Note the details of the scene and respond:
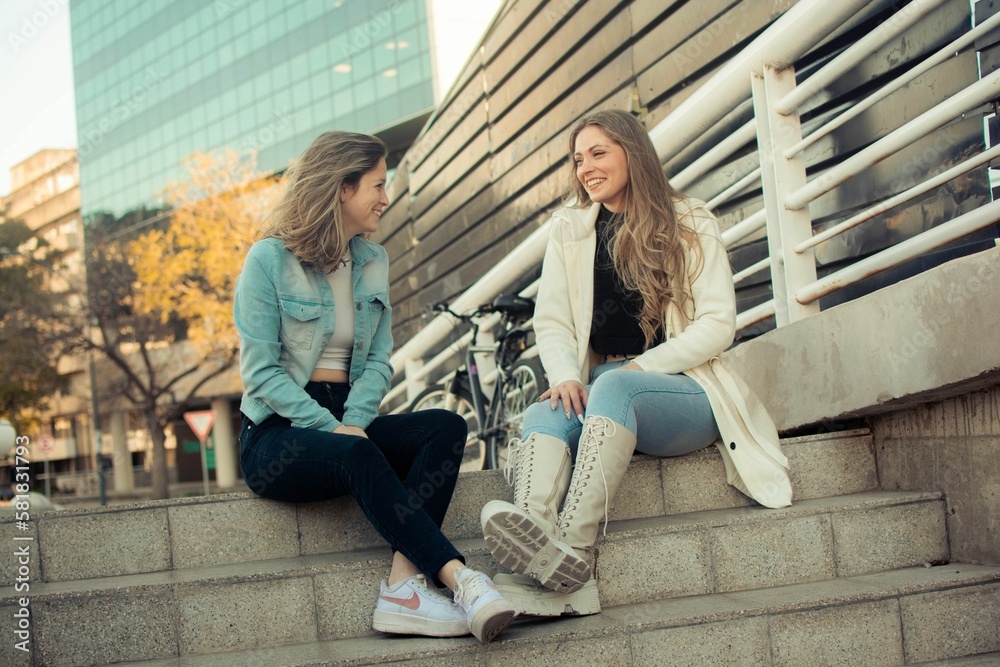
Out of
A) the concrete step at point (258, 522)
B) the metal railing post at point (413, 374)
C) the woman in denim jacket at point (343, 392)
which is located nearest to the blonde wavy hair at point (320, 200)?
the woman in denim jacket at point (343, 392)

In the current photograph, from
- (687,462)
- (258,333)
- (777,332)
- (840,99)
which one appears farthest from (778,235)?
(258,333)

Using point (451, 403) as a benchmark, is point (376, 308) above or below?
above

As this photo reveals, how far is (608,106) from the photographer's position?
5.06 m

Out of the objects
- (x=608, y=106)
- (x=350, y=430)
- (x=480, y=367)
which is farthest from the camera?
(x=480, y=367)

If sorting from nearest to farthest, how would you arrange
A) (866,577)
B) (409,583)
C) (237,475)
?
(409,583), (866,577), (237,475)

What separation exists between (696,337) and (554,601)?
922mm

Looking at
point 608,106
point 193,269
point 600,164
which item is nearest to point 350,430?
point 600,164

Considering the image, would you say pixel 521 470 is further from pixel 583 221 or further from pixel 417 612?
pixel 583 221

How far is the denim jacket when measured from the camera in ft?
8.56

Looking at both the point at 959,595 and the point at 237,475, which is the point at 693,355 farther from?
the point at 237,475

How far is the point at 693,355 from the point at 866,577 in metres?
0.77

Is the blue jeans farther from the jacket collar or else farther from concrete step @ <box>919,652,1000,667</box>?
concrete step @ <box>919,652,1000,667</box>

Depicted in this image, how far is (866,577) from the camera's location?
2.49 meters

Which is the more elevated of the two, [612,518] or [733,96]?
[733,96]
